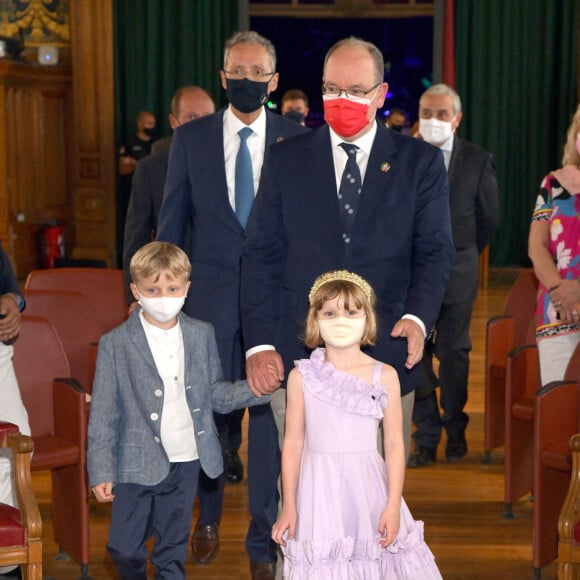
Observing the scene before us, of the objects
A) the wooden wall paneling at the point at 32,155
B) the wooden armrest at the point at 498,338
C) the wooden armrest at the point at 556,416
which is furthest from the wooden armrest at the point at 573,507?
the wooden wall paneling at the point at 32,155

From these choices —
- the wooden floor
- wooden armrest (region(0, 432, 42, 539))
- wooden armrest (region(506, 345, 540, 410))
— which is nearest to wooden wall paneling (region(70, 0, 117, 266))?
the wooden floor

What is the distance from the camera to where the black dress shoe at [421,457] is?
5.54 metres

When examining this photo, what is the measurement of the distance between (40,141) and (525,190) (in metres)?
5.33

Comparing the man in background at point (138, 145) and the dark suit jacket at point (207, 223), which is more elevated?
the man in background at point (138, 145)

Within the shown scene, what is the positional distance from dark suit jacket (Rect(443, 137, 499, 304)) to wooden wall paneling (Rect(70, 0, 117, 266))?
7655 mm

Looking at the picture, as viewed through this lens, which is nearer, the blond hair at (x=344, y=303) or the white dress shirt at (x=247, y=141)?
the blond hair at (x=344, y=303)

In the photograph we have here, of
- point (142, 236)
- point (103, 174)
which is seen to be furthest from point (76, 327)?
point (103, 174)

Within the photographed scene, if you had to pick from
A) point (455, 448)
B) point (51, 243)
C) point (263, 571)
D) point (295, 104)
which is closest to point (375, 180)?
point (263, 571)

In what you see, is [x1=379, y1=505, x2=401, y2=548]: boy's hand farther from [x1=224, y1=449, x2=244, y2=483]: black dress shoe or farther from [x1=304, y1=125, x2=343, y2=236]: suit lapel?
[x1=224, y1=449, x2=244, y2=483]: black dress shoe

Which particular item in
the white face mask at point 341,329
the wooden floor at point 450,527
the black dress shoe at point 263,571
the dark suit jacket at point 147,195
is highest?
the dark suit jacket at point 147,195

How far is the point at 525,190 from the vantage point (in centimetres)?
1260

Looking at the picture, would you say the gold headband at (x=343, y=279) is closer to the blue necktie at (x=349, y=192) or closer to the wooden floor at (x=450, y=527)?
the blue necktie at (x=349, y=192)

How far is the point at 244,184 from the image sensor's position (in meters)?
4.18

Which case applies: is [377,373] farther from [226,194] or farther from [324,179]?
[226,194]
